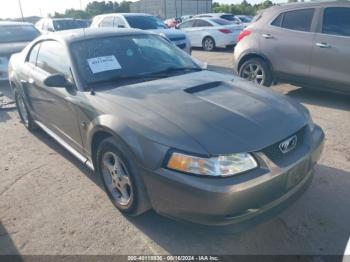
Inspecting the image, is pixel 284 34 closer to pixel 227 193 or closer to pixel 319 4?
pixel 319 4

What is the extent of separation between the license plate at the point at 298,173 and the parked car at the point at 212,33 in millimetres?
11637

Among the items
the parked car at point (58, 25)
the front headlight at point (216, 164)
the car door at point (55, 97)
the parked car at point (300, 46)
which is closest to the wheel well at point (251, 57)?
the parked car at point (300, 46)

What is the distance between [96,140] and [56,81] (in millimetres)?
729

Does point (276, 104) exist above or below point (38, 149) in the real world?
above

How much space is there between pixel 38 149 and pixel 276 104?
331 cm

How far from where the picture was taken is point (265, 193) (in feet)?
7.66

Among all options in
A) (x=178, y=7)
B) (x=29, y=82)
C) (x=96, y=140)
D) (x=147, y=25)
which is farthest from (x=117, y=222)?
(x=178, y=7)

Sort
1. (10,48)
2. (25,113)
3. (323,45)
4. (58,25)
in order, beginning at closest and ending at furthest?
(25,113), (323,45), (10,48), (58,25)

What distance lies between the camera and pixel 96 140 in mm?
3078

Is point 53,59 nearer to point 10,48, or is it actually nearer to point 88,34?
point 88,34

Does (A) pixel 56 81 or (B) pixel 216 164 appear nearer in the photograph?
(B) pixel 216 164

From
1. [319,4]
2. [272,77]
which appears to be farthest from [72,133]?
[319,4]

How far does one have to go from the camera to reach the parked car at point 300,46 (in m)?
5.38

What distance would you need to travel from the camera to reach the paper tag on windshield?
3.30 metres
